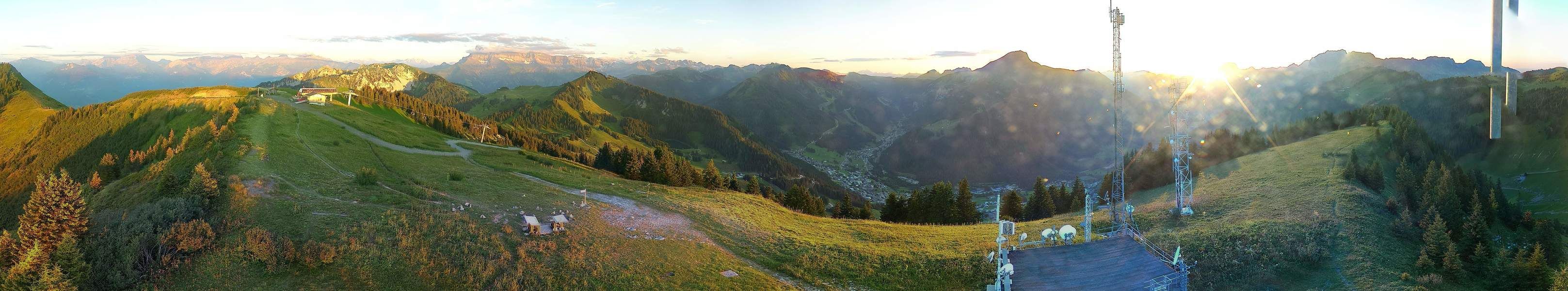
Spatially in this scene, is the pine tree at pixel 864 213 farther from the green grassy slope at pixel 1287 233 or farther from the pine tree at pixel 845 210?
the green grassy slope at pixel 1287 233

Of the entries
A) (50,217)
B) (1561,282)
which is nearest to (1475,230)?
(1561,282)

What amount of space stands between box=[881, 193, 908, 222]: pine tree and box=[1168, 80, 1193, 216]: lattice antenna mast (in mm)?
29196

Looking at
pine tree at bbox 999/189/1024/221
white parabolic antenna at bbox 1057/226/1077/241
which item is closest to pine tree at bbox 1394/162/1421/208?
pine tree at bbox 999/189/1024/221

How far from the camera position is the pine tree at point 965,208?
6825 centimetres

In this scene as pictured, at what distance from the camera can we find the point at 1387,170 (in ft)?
193

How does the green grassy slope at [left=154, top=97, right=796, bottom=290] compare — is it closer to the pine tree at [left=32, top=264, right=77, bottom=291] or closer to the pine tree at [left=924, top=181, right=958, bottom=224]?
the pine tree at [left=32, top=264, right=77, bottom=291]

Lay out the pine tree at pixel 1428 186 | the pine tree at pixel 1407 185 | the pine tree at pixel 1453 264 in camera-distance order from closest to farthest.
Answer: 1. the pine tree at pixel 1453 264
2. the pine tree at pixel 1428 186
3. the pine tree at pixel 1407 185

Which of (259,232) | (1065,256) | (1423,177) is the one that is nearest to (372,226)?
(259,232)

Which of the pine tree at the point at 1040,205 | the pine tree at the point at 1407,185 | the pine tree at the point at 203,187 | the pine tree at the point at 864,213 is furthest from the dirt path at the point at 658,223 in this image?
the pine tree at the point at 1407,185

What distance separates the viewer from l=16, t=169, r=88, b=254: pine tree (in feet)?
76.5

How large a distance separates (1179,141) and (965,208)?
26.1 metres

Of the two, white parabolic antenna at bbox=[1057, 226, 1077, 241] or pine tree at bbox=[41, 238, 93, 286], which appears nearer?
pine tree at bbox=[41, 238, 93, 286]

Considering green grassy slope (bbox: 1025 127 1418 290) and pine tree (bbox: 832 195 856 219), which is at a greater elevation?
green grassy slope (bbox: 1025 127 1418 290)

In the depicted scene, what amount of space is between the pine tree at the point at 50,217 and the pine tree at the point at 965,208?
62.2 metres
